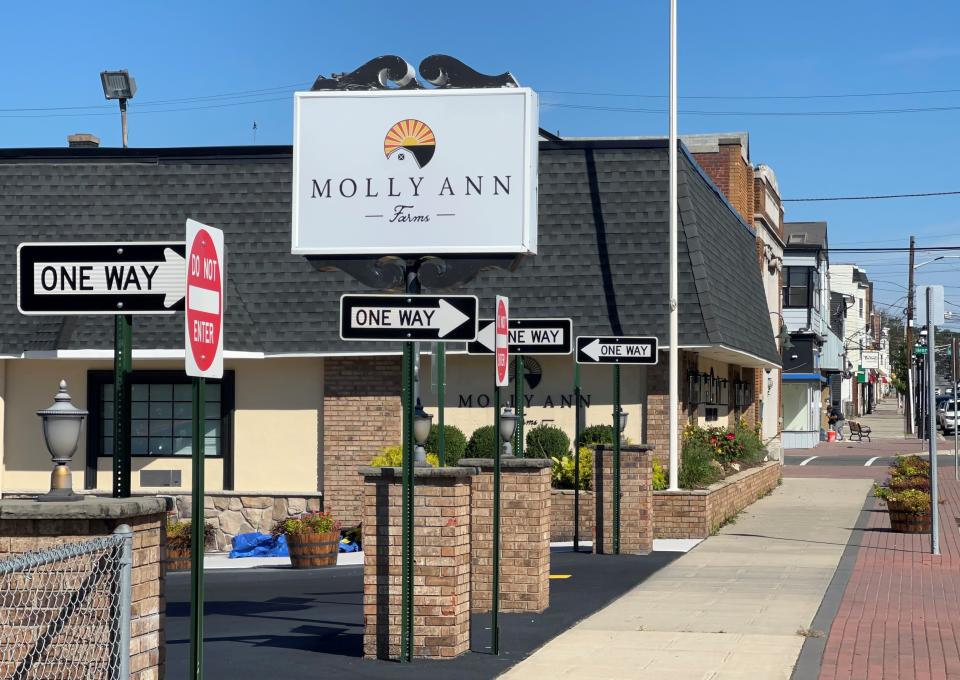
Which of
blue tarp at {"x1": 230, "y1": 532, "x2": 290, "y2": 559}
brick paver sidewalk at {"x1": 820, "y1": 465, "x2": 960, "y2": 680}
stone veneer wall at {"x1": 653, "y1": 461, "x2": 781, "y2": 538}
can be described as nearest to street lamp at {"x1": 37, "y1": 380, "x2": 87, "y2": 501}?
brick paver sidewalk at {"x1": 820, "y1": 465, "x2": 960, "y2": 680}

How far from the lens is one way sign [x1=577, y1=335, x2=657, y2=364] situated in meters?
16.7

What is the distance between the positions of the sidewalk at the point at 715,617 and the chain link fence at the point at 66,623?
162 inches

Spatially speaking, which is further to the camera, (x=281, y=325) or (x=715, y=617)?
(x=281, y=325)

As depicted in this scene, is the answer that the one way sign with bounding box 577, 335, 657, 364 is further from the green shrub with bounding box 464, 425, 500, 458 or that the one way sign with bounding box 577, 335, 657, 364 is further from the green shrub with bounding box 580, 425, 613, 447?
the green shrub with bounding box 464, 425, 500, 458

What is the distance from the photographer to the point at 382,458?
20375 millimetres

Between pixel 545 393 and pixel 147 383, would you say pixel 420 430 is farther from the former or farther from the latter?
pixel 147 383

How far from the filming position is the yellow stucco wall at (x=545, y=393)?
2148cm

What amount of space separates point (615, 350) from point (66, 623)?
11208mm

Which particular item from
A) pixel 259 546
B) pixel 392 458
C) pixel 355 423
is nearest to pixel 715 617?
pixel 392 458

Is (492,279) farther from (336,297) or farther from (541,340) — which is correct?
(541,340)

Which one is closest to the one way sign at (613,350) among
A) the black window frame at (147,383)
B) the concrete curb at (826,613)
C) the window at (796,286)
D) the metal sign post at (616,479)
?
the metal sign post at (616,479)

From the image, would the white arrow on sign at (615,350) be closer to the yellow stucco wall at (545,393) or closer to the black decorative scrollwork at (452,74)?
the yellow stucco wall at (545,393)

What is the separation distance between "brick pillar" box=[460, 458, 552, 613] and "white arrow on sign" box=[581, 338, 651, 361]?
12.6 ft

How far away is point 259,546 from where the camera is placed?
20312mm
